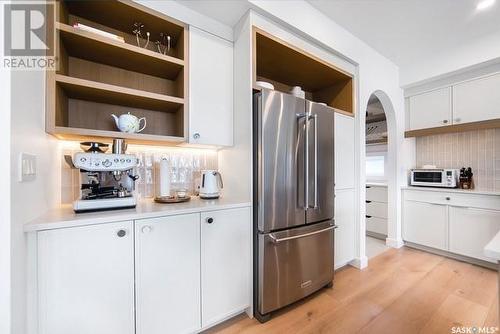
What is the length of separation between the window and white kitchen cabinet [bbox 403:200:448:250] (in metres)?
1.31

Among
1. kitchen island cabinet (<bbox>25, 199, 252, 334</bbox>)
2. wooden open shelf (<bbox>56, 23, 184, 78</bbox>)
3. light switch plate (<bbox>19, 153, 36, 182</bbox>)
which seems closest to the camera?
light switch plate (<bbox>19, 153, 36, 182</bbox>)

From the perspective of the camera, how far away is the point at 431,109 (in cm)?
288

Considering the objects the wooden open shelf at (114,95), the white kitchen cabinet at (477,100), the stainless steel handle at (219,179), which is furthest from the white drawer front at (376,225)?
the wooden open shelf at (114,95)

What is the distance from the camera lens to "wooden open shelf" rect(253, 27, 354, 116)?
1.82 meters

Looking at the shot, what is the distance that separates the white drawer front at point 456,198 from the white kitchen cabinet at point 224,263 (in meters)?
2.66

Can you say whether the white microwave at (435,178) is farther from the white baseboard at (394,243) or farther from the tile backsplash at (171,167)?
the tile backsplash at (171,167)

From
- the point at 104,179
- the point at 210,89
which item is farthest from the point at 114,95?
the point at 210,89

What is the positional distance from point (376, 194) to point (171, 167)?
321 centimetres

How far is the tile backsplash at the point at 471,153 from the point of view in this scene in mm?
2576

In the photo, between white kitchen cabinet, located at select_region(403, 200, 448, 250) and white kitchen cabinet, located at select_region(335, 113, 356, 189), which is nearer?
white kitchen cabinet, located at select_region(335, 113, 356, 189)

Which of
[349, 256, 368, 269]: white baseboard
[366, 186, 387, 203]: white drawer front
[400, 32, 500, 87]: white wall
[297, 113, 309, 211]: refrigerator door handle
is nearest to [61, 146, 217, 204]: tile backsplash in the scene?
[297, 113, 309, 211]: refrigerator door handle

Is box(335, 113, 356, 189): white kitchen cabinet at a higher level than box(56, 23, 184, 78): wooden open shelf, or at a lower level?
lower

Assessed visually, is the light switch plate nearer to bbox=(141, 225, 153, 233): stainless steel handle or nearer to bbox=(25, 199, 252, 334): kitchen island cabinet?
bbox=(25, 199, 252, 334): kitchen island cabinet

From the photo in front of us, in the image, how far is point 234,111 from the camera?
5.96 feet
